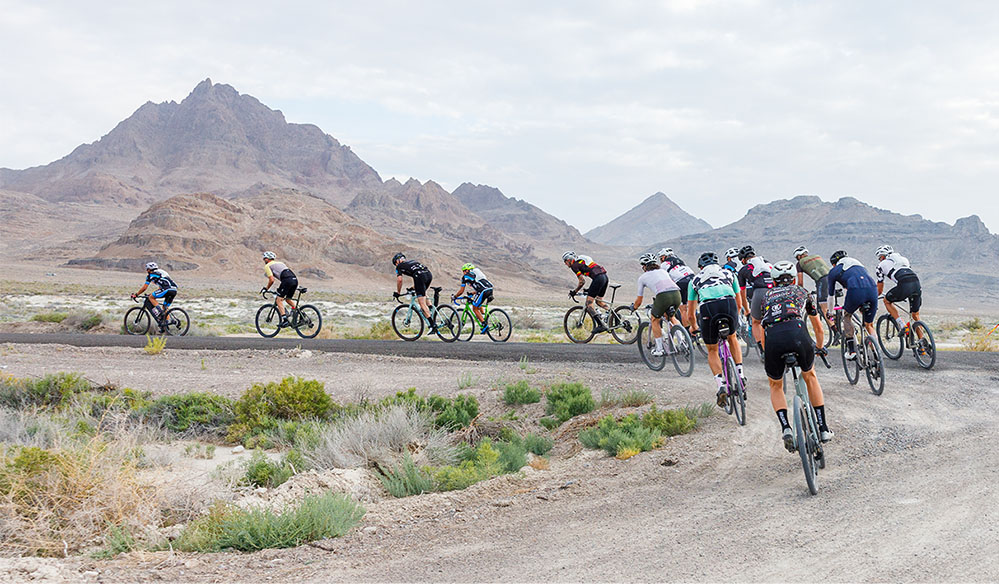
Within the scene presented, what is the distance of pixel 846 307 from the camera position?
10852 mm

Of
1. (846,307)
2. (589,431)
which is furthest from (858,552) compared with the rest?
(846,307)


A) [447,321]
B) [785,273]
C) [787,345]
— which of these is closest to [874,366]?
[785,273]

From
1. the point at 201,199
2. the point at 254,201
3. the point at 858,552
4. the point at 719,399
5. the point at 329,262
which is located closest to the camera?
the point at 858,552

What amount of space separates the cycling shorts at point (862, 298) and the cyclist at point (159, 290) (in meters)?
16.4

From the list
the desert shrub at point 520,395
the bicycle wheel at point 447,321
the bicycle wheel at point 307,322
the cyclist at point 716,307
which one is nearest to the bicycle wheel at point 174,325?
the bicycle wheel at point 307,322

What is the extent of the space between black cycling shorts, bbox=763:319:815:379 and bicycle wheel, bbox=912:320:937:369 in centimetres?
727

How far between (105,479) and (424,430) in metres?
4.43

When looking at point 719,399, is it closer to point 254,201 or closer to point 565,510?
point 565,510

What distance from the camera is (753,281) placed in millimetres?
12648

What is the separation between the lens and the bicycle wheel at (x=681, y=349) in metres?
11.7

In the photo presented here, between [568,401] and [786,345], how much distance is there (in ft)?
14.5

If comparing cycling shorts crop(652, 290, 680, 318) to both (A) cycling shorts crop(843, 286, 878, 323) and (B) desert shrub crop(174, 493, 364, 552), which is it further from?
(B) desert shrub crop(174, 493, 364, 552)

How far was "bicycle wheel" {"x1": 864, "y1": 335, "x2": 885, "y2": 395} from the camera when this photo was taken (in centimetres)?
1016

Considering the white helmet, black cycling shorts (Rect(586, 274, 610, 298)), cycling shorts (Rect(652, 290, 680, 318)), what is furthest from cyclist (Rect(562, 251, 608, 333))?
the white helmet
